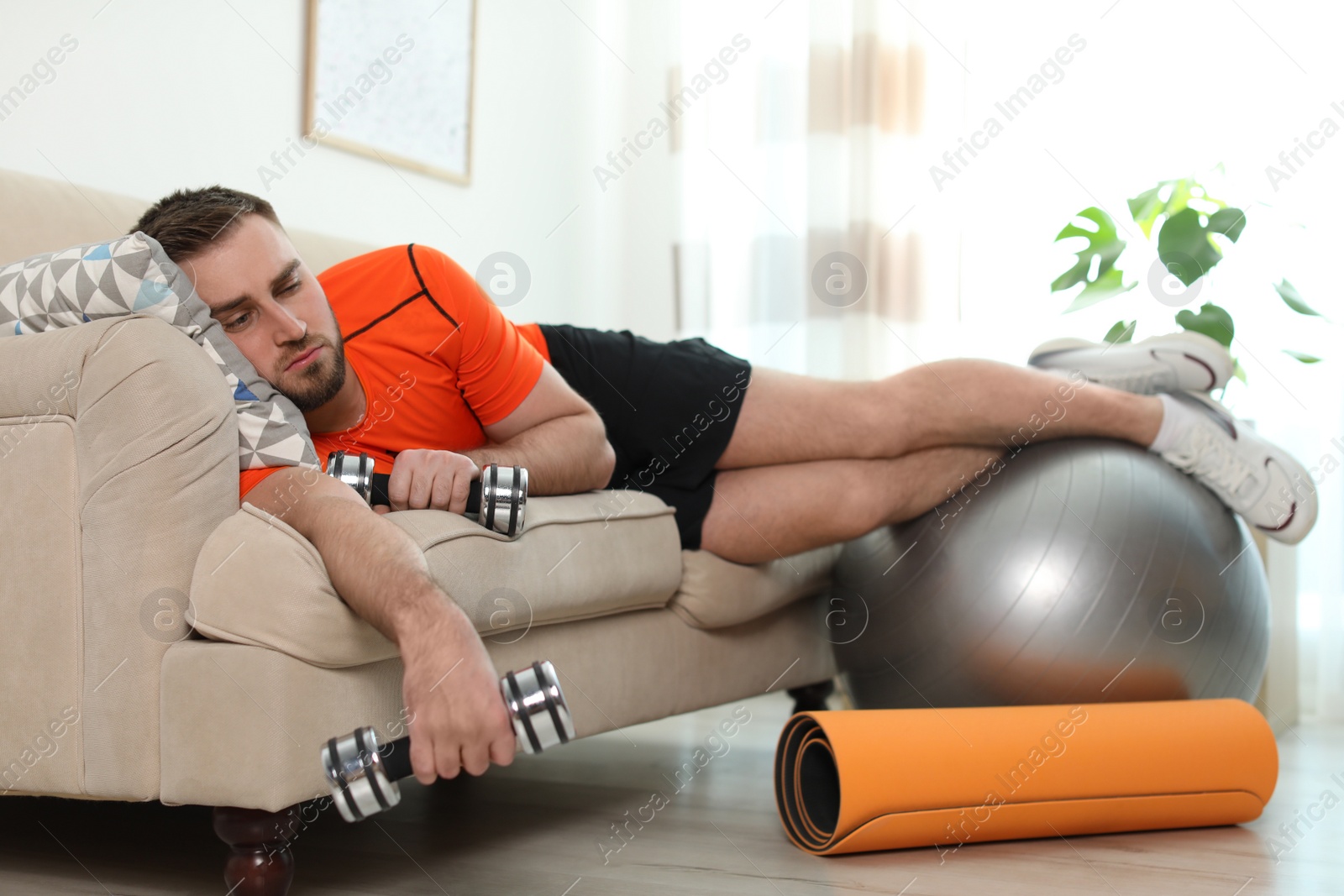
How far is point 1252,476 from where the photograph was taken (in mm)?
1539

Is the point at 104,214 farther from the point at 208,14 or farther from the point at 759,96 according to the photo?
the point at 759,96

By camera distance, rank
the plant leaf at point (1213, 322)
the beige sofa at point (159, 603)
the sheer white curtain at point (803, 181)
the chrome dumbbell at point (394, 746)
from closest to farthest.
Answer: the chrome dumbbell at point (394, 746), the beige sofa at point (159, 603), the plant leaf at point (1213, 322), the sheer white curtain at point (803, 181)

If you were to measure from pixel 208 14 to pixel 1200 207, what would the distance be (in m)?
2.12

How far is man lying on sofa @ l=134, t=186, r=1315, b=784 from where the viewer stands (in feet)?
4.14

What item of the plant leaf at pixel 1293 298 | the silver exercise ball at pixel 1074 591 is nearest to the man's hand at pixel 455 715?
the silver exercise ball at pixel 1074 591

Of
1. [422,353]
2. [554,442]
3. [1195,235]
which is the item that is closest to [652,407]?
[554,442]

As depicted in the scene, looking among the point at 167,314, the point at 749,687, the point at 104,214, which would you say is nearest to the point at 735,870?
the point at 749,687

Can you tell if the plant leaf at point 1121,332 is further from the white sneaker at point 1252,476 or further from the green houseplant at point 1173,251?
the white sneaker at point 1252,476

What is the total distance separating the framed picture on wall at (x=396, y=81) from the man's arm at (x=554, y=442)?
1149mm

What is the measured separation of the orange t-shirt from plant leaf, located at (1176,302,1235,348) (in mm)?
1433

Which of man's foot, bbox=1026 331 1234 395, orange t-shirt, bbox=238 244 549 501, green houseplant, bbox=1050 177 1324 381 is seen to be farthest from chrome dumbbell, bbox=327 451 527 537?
green houseplant, bbox=1050 177 1324 381

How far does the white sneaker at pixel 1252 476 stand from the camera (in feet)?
5.04

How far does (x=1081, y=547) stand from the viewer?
141 cm

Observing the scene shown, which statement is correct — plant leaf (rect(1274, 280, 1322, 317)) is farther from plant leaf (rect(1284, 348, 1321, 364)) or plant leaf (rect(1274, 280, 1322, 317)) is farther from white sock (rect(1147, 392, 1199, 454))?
white sock (rect(1147, 392, 1199, 454))
